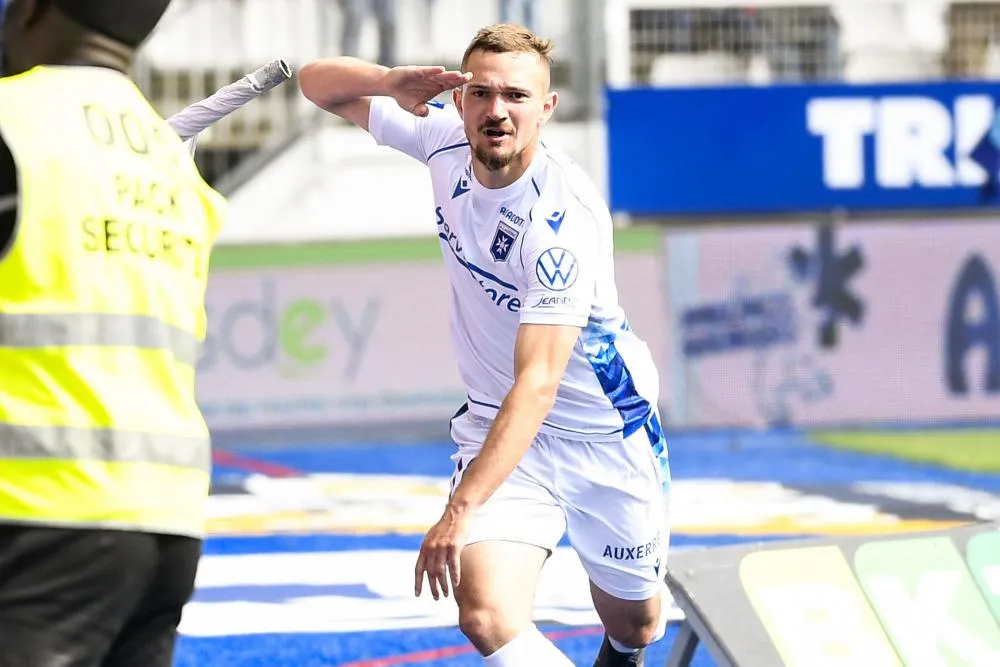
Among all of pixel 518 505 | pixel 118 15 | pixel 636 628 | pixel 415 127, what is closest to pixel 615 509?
pixel 518 505

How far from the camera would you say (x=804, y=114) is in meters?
15.1

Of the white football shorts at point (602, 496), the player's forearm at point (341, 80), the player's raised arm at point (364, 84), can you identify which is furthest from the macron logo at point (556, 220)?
the player's forearm at point (341, 80)

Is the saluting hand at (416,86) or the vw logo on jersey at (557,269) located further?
the saluting hand at (416,86)

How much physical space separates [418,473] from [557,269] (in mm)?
7896

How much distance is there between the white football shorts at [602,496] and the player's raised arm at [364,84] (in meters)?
1.04

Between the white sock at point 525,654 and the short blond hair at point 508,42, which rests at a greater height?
the short blond hair at point 508,42

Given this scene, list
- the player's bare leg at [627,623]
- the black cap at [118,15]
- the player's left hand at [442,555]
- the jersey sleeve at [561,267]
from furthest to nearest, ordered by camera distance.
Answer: the player's bare leg at [627,623] < the jersey sleeve at [561,267] < the player's left hand at [442,555] < the black cap at [118,15]

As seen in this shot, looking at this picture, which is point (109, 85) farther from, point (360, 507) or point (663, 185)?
point (663, 185)

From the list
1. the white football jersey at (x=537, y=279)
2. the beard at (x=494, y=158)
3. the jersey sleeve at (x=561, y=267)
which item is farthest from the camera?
the beard at (x=494, y=158)

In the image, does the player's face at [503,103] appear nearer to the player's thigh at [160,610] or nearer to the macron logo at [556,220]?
the macron logo at [556,220]

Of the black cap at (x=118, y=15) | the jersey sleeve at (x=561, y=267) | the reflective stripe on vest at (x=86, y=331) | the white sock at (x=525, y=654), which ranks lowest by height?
the white sock at (x=525, y=654)

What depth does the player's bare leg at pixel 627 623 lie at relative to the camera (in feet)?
16.5

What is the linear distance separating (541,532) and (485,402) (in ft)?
1.63

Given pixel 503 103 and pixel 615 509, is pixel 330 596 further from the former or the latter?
pixel 503 103
